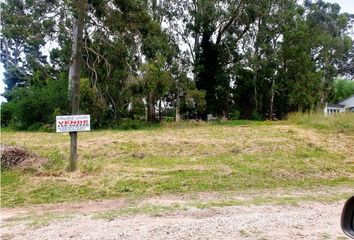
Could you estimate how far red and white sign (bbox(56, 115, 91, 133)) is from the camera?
7.42 meters

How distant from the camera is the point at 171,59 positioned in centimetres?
2397

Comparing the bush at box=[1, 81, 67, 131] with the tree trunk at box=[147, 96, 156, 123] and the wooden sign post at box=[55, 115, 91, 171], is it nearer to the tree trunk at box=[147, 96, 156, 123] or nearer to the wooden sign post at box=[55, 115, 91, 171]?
the tree trunk at box=[147, 96, 156, 123]

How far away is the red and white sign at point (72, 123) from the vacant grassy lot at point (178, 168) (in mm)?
867

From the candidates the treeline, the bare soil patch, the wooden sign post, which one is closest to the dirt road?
the wooden sign post

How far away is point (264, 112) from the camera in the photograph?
94.9 feet

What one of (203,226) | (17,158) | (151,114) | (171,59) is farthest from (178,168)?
(171,59)

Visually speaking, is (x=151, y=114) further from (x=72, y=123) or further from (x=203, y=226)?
(x=203, y=226)

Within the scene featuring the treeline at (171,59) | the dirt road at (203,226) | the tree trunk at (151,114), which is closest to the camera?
the dirt road at (203,226)

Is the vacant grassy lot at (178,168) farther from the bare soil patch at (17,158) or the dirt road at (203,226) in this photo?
the dirt road at (203,226)

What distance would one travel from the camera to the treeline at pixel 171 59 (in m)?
17.4

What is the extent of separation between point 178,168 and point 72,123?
2391mm

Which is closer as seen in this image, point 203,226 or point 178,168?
point 203,226

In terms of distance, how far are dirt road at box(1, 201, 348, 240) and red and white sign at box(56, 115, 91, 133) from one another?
9.37 ft

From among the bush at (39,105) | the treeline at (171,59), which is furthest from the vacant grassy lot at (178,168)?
the bush at (39,105)
